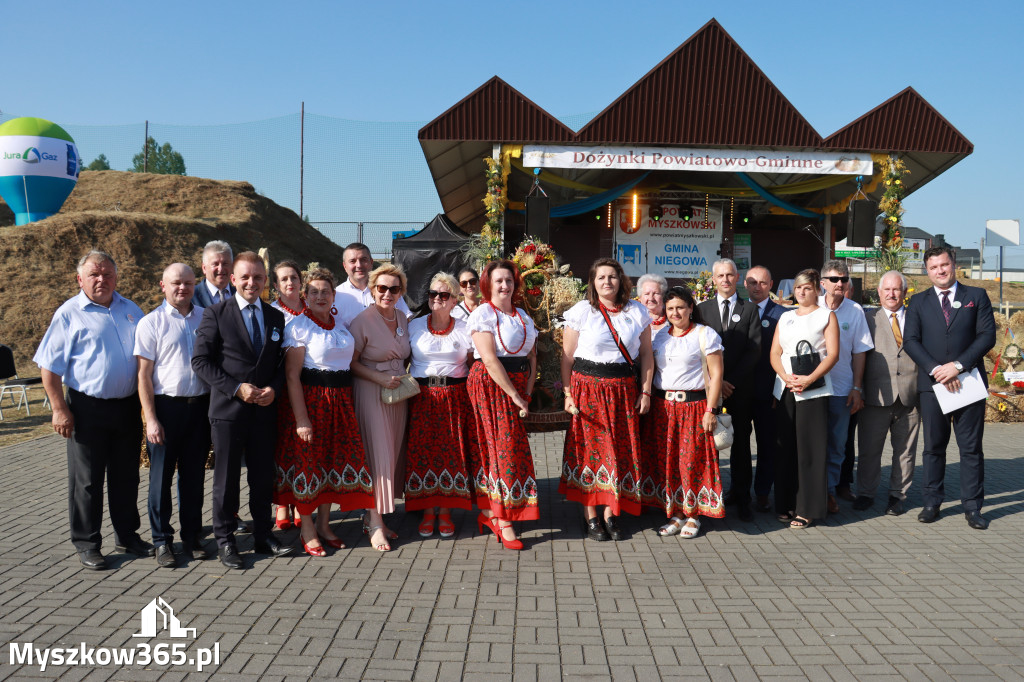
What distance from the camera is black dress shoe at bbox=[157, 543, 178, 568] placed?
426 cm

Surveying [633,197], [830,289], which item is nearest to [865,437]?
[830,289]

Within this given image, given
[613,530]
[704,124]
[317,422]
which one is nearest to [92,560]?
[317,422]

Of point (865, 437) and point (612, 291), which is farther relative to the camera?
point (865, 437)

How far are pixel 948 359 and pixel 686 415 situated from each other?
2137mm

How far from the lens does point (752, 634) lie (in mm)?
3428

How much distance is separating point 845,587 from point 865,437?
1.98 m

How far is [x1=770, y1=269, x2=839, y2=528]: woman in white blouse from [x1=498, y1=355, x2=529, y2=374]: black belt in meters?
1.93

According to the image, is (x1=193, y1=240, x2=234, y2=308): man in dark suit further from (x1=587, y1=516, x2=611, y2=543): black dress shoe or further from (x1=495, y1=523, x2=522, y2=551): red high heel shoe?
(x1=587, y1=516, x2=611, y2=543): black dress shoe

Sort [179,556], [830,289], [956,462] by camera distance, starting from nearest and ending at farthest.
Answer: [179,556], [830,289], [956,462]

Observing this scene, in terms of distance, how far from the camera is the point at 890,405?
18.2 ft

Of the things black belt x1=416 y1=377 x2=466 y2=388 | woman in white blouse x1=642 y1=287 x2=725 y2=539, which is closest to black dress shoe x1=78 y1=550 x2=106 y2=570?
black belt x1=416 y1=377 x2=466 y2=388

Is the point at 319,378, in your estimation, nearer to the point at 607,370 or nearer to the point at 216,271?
the point at 216,271

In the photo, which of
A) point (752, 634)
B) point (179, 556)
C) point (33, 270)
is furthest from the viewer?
point (33, 270)

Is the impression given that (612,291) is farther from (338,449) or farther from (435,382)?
(338,449)
